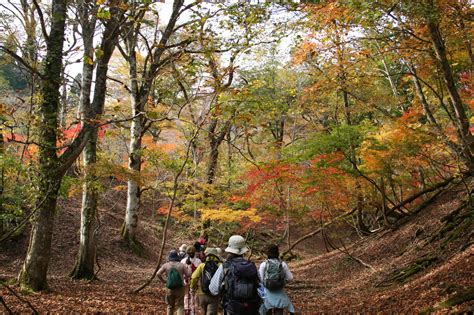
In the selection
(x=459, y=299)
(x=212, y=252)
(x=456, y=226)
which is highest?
(x=212, y=252)

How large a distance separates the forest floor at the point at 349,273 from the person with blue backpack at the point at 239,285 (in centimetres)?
255

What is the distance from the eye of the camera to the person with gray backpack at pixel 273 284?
510 cm

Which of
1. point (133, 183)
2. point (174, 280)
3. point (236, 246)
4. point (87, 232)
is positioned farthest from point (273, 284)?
point (133, 183)

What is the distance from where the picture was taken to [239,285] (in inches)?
192

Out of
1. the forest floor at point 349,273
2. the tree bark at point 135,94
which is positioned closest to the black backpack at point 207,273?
the forest floor at point 349,273

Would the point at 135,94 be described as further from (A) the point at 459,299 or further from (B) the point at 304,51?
(A) the point at 459,299

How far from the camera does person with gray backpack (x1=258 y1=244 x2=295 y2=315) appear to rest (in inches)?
201

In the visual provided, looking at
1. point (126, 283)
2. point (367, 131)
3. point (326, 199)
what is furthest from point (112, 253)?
point (367, 131)

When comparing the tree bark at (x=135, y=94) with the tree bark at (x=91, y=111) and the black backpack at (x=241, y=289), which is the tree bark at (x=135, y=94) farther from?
the black backpack at (x=241, y=289)

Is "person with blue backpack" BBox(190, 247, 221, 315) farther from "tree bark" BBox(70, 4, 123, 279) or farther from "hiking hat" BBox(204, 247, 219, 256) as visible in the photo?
"tree bark" BBox(70, 4, 123, 279)

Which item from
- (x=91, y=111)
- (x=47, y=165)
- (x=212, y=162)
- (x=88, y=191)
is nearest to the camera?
(x=47, y=165)

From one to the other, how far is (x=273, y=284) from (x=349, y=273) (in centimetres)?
1053

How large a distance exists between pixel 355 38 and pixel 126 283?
10187 millimetres

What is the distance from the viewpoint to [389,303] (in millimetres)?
7270
